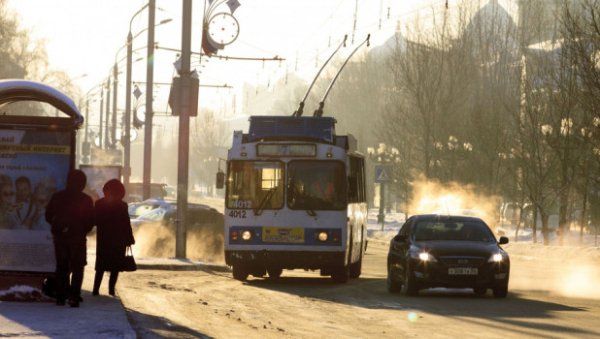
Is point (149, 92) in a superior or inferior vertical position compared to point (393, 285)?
superior

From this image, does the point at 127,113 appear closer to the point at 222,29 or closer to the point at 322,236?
the point at 222,29

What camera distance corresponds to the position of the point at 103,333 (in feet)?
44.8

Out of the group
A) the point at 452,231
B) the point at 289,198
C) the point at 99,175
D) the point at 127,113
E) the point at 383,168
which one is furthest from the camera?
the point at 383,168

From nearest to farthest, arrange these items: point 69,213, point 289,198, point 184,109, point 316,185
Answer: point 69,213 < point 289,198 < point 316,185 < point 184,109

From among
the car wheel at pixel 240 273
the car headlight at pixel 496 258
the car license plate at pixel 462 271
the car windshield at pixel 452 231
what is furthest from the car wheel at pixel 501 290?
the car wheel at pixel 240 273

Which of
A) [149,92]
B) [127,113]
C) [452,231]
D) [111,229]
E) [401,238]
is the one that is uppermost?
[149,92]

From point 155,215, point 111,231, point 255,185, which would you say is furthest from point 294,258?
point 155,215

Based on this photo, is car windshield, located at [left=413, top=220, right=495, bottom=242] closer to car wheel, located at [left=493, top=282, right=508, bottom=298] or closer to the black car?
the black car

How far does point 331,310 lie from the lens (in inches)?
779

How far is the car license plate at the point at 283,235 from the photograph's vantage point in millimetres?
26484

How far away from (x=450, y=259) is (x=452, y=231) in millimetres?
1546

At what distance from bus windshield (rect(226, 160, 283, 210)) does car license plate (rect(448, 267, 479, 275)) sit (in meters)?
4.84

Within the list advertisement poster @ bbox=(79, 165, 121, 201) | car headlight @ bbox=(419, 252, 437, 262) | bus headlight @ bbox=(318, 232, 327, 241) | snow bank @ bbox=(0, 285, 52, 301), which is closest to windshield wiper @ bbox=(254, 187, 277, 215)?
bus headlight @ bbox=(318, 232, 327, 241)

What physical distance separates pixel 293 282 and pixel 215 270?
3359mm
